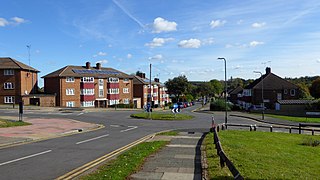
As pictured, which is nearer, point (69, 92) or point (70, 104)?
point (69, 92)

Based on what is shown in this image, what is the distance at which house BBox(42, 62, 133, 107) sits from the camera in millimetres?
66875

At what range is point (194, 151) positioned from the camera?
15.0m

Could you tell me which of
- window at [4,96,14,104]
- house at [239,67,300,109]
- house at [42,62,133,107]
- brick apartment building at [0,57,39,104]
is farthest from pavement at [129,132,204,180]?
house at [239,67,300,109]

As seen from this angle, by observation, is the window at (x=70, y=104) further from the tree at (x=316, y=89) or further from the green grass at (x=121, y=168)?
the tree at (x=316, y=89)

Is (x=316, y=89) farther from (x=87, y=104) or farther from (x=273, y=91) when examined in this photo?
(x=87, y=104)

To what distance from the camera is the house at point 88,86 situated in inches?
2633

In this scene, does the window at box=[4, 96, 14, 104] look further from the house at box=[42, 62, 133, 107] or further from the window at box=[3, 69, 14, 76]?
the house at box=[42, 62, 133, 107]

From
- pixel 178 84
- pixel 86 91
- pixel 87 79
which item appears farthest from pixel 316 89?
pixel 86 91

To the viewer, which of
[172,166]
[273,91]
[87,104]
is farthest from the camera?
[87,104]

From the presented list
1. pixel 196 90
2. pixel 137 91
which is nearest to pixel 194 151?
pixel 137 91

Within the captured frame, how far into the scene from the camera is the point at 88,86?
71.7 m

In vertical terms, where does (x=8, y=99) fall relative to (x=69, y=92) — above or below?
below

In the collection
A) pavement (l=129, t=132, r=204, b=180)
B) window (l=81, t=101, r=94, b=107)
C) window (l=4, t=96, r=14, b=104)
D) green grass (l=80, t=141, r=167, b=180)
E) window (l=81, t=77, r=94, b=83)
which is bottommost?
pavement (l=129, t=132, r=204, b=180)

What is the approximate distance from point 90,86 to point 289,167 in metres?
64.7
